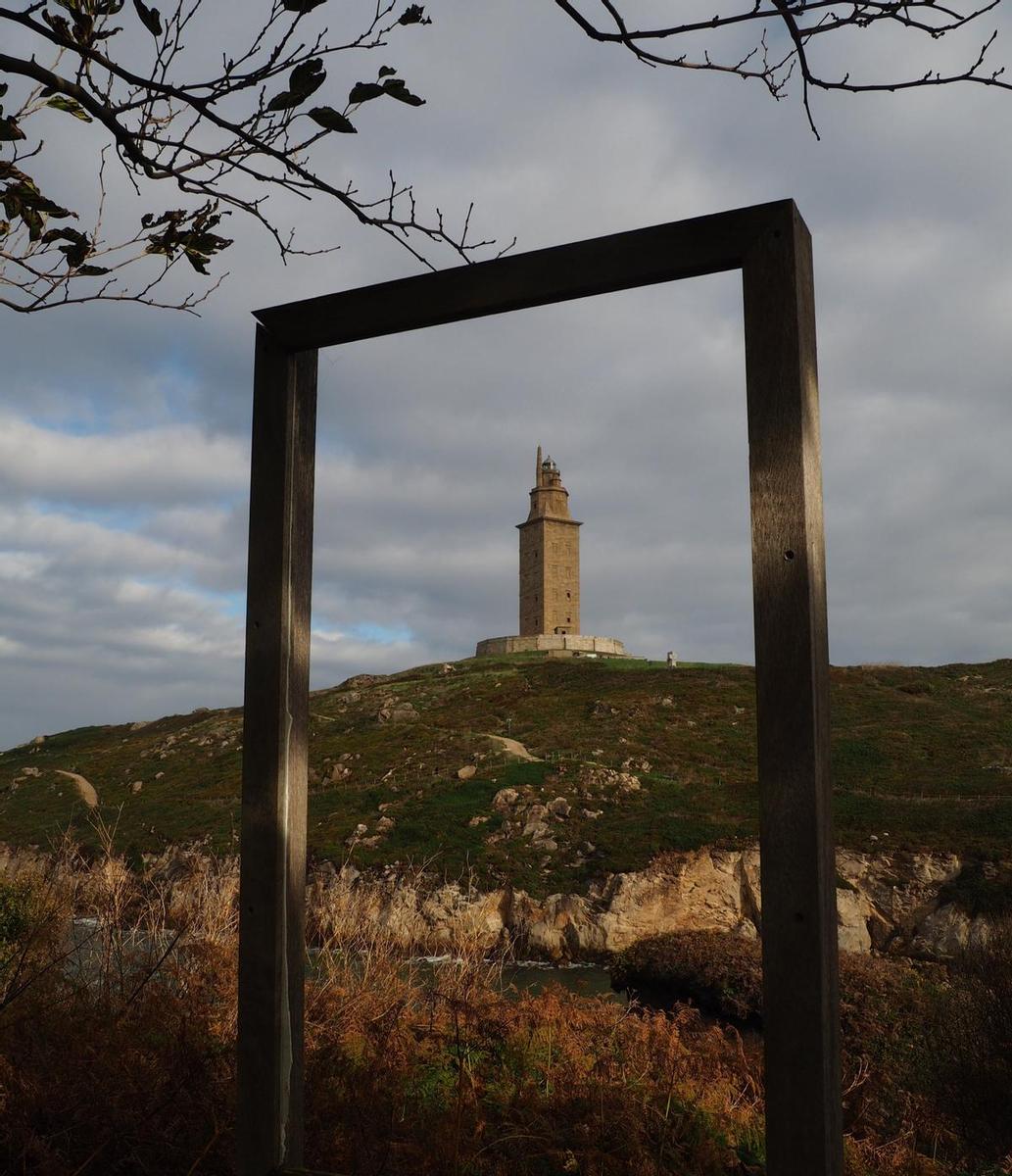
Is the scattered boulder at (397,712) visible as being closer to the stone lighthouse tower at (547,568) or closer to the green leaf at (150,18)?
the stone lighthouse tower at (547,568)

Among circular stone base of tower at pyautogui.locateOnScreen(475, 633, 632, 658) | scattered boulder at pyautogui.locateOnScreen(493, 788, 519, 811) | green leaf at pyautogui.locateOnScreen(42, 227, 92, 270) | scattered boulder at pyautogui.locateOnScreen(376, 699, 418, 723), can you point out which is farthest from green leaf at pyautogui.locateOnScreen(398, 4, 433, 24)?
circular stone base of tower at pyautogui.locateOnScreen(475, 633, 632, 658)

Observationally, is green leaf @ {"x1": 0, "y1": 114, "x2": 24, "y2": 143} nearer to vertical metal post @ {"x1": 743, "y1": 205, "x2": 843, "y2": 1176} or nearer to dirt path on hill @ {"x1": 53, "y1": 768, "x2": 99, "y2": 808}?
vertical metal post @ {"x1": 743, "y1": 205, "x2": 843, "y2": 1176}

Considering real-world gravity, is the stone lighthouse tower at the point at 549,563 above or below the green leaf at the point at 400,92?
above

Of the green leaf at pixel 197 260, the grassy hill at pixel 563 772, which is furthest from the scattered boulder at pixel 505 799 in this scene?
the green leaf at pixel 197 260

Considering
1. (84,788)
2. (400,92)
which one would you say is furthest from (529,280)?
(84,788)

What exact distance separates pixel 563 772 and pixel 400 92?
23.3 m

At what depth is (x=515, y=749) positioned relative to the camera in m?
27.8

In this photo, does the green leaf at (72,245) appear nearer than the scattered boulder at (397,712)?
Yes

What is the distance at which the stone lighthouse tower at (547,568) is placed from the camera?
58406 mm

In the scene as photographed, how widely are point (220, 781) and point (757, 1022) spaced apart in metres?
22.4

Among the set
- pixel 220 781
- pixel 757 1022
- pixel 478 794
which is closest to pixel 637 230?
pixel 757 1022

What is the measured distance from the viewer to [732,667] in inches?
1500

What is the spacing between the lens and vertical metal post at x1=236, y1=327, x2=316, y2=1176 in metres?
2.51

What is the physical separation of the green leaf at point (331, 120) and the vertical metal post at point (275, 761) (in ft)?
1.91
